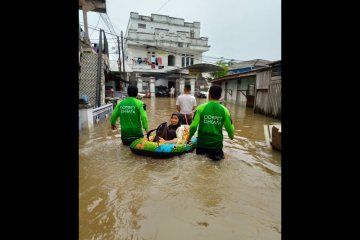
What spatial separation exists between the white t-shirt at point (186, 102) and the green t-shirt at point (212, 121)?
9.33 feet

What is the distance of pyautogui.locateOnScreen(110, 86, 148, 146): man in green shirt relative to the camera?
5652 mm

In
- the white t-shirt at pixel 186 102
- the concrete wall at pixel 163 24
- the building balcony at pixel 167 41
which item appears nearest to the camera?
the white t-shirt at pixel 186 102

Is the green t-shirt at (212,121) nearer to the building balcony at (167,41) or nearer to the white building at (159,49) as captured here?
the white building at (159,49)

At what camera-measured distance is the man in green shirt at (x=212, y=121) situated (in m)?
4.75

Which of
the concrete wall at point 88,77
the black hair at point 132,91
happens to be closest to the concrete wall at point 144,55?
the concrete wall at point 88,77

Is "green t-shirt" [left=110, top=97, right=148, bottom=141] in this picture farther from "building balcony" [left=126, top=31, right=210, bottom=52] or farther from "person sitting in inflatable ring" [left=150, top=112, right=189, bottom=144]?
"building balcony" [left=126, top=31, right=210, bottom=52]

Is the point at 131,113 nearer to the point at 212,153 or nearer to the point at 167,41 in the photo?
the point at 212,153

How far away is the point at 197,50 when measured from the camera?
3762cm

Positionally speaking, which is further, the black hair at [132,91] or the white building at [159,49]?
the white building at [159,49]

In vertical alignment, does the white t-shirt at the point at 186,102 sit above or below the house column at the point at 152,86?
below

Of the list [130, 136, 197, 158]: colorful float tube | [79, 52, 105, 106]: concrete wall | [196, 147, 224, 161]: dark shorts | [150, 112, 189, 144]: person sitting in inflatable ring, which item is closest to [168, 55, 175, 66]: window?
[79, 52, 105, 106]: concrete wall

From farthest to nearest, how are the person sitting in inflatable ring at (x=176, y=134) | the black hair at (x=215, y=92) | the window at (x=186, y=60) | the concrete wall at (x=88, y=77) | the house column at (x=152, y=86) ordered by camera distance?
the window at (x=186, y=60) → the house column at (x=152, y=86) → the concrete wall at (x=88, y=77) → the person sitting in inflatable ring at (x=176, y=134) → the black hair at (x=215, y=92)
